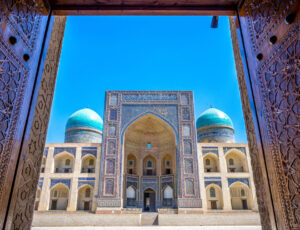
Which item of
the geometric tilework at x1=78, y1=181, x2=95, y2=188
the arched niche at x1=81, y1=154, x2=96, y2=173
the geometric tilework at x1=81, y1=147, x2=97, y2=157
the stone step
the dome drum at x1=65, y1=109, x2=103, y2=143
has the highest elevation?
the dome drum at x1=65, y1=109, x2=103, y2=143

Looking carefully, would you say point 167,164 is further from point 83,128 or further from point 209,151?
point 83,128

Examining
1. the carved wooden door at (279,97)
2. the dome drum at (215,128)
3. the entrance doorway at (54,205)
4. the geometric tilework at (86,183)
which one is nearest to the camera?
the carved wooden door at (279,97)

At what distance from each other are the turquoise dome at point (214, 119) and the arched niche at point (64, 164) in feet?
38.7

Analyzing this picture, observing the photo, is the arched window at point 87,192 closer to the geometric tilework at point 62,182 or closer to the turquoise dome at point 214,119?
the geometric tilework at point 62,182

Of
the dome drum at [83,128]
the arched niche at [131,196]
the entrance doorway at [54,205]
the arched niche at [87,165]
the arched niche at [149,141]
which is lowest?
the entrance doorway at [54,205]

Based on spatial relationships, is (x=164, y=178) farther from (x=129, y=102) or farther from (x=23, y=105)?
(x=23, y=105)

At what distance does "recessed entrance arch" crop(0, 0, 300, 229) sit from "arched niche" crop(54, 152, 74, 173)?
16.4 metres

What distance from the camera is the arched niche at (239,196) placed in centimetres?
1689

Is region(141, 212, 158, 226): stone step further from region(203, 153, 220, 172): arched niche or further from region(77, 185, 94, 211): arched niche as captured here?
region(203, 153, 220, 172): arched niche

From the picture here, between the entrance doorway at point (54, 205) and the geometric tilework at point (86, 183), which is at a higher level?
the geometric tilework at point (86, 183)

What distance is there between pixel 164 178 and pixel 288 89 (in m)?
16.5

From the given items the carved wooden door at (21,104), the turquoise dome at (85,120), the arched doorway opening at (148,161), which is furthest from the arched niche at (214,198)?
the carved wooden door at (21,104)

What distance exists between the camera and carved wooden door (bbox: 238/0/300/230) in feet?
5.02

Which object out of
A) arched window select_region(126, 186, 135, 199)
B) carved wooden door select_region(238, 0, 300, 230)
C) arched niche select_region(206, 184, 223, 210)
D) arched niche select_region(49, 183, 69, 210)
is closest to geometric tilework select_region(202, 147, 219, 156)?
arched niche select_region(206, 184, 223, 210)
